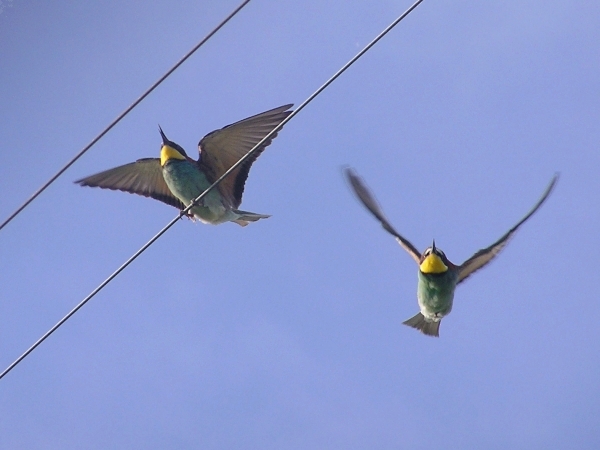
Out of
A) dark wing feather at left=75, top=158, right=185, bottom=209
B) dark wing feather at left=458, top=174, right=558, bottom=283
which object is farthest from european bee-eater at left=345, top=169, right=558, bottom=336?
dark wing feather at left=75, top=158, right=185, bottom=209

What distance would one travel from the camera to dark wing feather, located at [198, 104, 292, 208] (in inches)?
319

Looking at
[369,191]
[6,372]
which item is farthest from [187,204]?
[6,372]

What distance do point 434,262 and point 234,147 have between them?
2016 millimetres

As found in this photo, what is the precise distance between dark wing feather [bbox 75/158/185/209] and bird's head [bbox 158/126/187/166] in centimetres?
22

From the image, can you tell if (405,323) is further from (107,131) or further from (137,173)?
(107,131)

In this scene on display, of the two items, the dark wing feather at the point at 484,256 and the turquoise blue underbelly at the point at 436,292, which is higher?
the dark wing feather at the point at 484,256

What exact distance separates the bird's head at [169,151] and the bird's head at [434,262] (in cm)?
215

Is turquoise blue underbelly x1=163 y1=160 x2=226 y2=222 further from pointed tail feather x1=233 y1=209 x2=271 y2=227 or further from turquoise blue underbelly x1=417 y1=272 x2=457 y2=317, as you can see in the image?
turquoise blue underbelly x1=417 y1=272 x2=457 y2=317

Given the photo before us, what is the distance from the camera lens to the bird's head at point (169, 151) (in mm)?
8117

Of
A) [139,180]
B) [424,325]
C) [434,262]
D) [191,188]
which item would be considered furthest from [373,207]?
[139,180]

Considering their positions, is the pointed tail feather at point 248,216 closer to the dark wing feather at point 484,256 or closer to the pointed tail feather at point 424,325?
the pointed tail feather at point 424,325

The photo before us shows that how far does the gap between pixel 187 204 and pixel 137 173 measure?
2.64ft

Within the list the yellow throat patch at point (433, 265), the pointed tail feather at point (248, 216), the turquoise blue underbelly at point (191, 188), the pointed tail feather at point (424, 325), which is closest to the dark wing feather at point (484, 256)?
the yellow throat patch at point (433, 265)

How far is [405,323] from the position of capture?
7699mm
